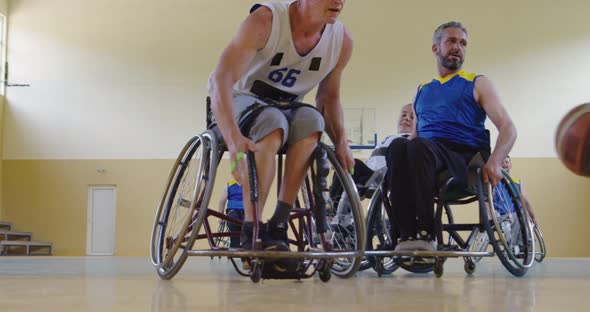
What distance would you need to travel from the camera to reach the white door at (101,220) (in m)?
10.4

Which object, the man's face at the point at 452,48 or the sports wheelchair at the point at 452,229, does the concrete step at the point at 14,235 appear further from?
the man's face at the point at 452,48

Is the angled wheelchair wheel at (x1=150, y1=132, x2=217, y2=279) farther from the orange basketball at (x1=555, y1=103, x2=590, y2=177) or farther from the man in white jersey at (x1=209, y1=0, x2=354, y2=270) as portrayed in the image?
the orange basketball at (x1=555, y1=103, x2=590, y2=177)

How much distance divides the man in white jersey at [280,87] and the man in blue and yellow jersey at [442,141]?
43 centimetres

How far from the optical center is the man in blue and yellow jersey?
2.53 meters

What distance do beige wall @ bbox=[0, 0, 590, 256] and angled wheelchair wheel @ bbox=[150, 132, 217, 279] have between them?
305 inches

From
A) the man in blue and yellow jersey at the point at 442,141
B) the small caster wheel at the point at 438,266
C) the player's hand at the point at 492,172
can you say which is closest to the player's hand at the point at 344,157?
the man in blue and yellow jersey at the point at 442,141

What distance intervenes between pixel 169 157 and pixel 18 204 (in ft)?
8.22

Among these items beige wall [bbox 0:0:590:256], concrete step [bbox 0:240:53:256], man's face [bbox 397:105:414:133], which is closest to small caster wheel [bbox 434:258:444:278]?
man's face [bbox 397:105:414:133]

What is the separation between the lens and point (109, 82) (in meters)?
10.6

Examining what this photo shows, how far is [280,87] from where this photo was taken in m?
2.21

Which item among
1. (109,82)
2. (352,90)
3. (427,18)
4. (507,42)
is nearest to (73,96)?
(109,82)

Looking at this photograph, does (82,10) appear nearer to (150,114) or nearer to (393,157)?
(150,114)

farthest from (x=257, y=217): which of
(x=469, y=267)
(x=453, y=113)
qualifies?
(x=469, y=267)

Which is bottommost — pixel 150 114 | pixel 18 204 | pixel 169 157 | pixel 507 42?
pixel 18 204
